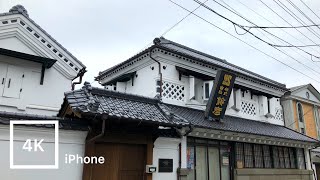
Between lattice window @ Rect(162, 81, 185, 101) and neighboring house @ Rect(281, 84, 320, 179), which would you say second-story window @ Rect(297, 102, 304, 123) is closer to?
neighboring house @ Rect(281, 84, 320, 179)

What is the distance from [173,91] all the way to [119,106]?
206 inches

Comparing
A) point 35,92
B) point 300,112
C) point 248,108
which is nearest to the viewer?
point 35,92

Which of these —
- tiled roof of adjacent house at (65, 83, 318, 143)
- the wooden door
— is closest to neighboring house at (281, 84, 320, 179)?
tiled roof of adjacent house at (65, 83, 318, 143)

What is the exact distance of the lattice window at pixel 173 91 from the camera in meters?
13.0

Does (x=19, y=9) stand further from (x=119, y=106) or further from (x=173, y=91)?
(x=173, y=91)

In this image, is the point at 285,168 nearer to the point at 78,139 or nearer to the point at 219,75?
the point at 219,75

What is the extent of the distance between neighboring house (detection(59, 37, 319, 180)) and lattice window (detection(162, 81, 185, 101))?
52 millimetres

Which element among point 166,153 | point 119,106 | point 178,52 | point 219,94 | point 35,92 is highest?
point 178,52

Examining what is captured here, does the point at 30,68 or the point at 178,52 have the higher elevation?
the point at 178,52

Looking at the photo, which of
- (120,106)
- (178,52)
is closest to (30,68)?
(120,106)

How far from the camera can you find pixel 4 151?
6762 mm

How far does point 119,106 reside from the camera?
8578 millimetres

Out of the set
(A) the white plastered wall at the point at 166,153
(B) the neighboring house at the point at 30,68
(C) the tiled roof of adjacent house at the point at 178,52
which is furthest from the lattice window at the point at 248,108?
(B) the neighboring house at the point at 30,68

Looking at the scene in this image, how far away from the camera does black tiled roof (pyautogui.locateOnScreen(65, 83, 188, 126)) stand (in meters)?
7.38
